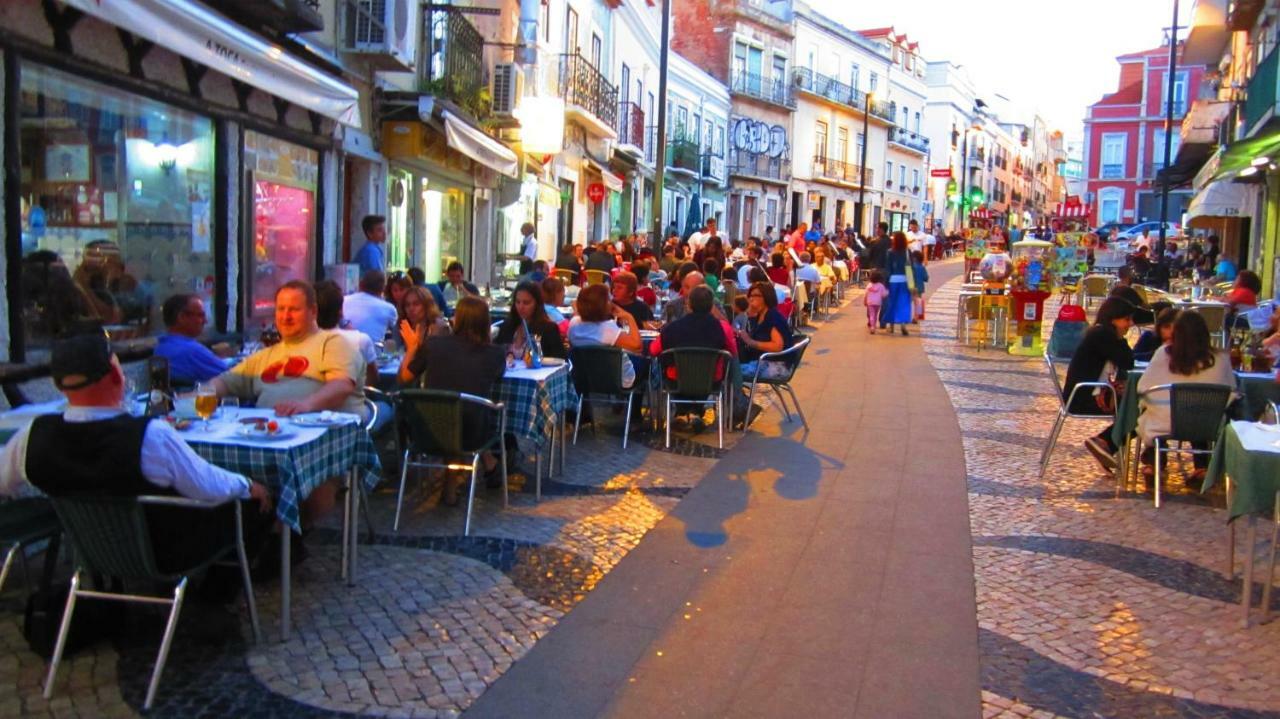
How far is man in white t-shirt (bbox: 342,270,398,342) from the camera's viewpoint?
853 cm

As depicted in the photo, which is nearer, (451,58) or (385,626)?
(385,626)

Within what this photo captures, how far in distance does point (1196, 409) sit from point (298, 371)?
5301 millimetres

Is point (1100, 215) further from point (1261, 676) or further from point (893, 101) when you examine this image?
point (1261, 676)

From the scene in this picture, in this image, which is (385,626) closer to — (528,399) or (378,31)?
(528,399)

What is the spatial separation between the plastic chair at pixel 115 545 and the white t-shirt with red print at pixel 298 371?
170 centimetres

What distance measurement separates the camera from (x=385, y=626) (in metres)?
4.74

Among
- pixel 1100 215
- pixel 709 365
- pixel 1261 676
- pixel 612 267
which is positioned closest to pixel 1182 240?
pixel 1100 215

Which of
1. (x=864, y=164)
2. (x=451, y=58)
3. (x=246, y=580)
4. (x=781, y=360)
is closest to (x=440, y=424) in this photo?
(x=246, y=580)

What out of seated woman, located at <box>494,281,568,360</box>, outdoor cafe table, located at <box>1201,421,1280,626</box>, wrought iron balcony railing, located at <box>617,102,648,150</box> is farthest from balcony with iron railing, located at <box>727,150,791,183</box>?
outdoor cafe table, located at <box>1201,421,1280,626</box>

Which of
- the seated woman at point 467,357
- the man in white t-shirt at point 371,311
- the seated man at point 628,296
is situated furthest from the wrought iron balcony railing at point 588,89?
the seated woman at point 467,357

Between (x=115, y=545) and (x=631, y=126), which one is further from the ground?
(x=631, y=126)

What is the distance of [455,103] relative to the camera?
592 inches

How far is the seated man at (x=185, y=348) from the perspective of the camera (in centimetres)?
615

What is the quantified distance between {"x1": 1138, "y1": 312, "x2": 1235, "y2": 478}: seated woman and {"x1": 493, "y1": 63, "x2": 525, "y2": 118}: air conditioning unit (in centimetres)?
1191
